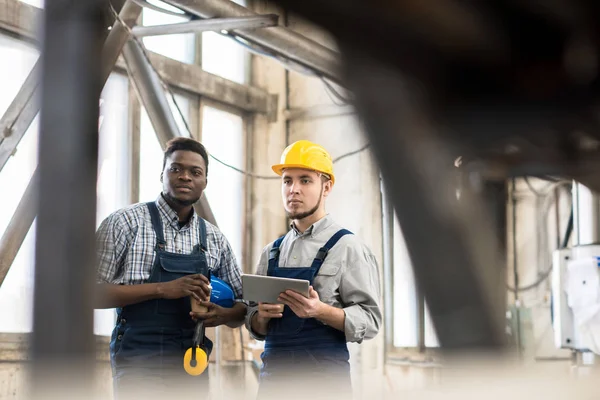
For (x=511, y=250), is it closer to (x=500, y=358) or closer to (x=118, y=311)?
(x=118, y=311)

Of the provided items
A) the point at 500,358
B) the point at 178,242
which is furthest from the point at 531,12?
the point at 178,242

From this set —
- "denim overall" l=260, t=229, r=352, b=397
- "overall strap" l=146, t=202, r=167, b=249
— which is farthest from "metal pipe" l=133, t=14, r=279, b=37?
"denim overall" l=260, t=229, r=352, b=397

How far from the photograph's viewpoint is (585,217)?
2.32 metres

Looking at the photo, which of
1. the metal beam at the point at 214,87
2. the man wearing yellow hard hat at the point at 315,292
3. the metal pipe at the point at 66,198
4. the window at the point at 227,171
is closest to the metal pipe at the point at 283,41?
the metal pipe at the point at 66,198

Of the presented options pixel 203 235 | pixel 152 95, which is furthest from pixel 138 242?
pixel 152 95

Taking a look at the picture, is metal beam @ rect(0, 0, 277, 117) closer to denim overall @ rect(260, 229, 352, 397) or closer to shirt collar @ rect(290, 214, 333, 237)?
shirt collar @ rect(290, 214, 333, 237)

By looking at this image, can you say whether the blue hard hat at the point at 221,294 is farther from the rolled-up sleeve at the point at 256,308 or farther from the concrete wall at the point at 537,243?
the concrete wall at the point at 537,243

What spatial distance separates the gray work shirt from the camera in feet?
6.88

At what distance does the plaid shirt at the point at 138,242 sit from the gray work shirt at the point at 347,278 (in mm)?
279

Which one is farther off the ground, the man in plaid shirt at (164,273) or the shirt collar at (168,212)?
the shirt collar at (168,212)

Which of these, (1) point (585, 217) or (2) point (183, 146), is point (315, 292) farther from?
(1) point (585, 217)

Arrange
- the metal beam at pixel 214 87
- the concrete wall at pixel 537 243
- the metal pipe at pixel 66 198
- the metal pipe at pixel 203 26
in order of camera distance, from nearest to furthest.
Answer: the metal pipe at pixel 66 198 < the metal pipe at pixel 203 26 < the metal beam at pixel 214 87 < the concrete wall at pixel 537 243

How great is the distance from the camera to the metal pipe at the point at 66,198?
0.53 m

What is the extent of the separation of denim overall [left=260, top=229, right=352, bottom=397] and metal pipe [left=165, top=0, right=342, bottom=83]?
56cm
